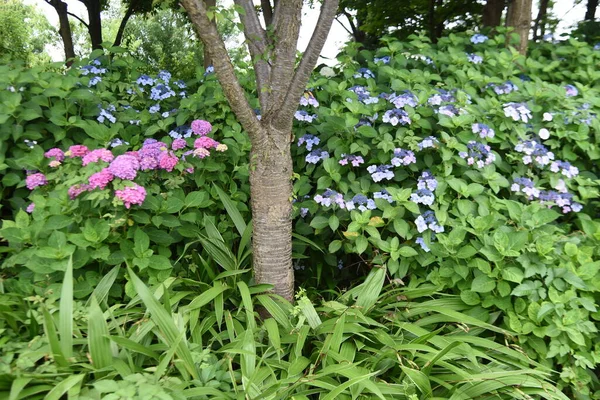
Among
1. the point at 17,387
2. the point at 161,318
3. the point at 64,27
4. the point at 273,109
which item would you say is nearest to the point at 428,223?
the point at 273,109

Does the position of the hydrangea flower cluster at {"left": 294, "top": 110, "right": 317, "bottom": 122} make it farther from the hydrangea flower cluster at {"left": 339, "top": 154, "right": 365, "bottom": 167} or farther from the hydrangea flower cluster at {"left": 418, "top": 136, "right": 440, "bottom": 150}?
the hydrangea flower cluster at {"left": 418, "top": 136, "right": 440, "bottom": 150}

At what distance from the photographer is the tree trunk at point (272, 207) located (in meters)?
2.20

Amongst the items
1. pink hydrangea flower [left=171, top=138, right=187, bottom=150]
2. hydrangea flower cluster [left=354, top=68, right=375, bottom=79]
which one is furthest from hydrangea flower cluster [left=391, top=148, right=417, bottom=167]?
pink hydrangea flower [left=171, top=138, right=187, bottom=150]

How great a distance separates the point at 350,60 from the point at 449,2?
5047mm

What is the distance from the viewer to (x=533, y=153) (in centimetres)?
275

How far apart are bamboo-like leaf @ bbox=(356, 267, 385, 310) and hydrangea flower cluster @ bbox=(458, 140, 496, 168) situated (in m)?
0.89

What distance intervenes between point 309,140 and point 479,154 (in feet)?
3.32

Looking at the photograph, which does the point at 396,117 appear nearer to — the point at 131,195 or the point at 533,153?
the point at 533,153

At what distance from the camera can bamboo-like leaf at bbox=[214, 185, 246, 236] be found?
2549 millimetres

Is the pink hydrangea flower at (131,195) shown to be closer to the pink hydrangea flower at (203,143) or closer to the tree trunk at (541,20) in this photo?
the pink hydrangea flower at (203,143)

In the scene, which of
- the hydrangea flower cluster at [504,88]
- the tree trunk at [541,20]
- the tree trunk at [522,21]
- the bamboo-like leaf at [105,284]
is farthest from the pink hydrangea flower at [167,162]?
the tree trunk at [541,20]

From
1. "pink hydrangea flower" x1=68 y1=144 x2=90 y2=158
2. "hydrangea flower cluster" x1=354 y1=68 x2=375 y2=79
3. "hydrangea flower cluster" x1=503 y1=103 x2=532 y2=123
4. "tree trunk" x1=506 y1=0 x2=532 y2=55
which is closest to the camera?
"pink hydrangea flower" x1=68 y1=144 x2=90 y2=158

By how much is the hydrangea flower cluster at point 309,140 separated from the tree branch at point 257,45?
616 mm

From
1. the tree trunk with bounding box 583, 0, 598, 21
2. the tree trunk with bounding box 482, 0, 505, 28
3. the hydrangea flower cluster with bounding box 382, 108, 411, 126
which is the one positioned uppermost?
the tree trunk with bounding box 583, 0, 598, 21
